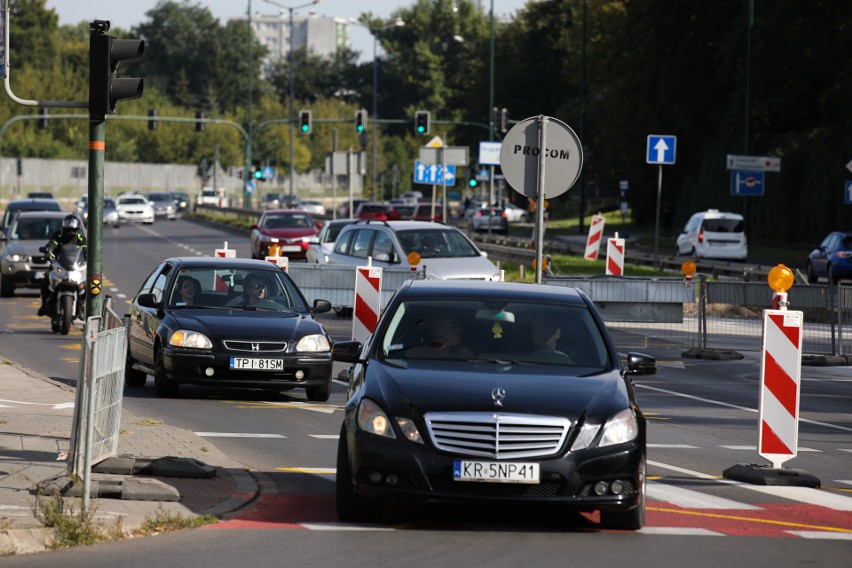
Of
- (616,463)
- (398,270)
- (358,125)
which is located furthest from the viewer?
(358,125)

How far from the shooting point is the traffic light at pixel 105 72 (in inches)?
472

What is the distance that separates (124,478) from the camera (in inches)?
408

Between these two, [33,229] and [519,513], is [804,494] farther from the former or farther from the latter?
[33,229]

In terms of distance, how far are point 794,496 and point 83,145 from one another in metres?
125

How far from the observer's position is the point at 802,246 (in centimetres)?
6256

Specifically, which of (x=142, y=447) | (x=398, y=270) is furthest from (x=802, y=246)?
(x=142, y=447)

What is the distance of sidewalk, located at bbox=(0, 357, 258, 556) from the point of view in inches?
354

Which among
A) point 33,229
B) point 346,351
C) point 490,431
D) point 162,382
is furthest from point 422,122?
point 490,431

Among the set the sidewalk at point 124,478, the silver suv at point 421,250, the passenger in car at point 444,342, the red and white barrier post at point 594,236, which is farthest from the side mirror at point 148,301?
the red and white barrier post at point 594,236

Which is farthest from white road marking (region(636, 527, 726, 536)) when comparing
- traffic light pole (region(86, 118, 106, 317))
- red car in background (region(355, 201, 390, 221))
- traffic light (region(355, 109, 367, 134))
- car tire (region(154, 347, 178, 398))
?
red car in background (region(355, 201, 390, 221))

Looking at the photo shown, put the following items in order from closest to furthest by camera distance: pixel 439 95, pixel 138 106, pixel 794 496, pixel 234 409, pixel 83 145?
1. pixel 794 496
2. pixel 234 409
3. pixel 83 145
4. pixel 138 106
5. pixel 439 95

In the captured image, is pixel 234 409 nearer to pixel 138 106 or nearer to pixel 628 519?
pixel 628 519

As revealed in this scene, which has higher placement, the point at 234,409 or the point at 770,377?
the point at 770,377

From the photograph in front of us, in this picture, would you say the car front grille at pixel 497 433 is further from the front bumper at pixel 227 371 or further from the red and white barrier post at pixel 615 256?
the red and white barrier post at pixel 615 256
